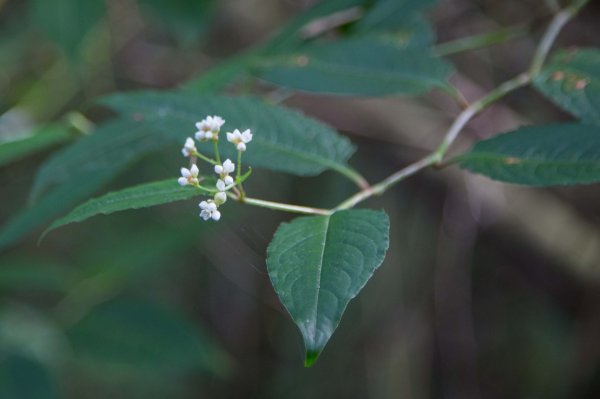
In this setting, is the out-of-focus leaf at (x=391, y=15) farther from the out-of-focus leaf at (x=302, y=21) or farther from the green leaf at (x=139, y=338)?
the green leaf at (x=139, y=338)

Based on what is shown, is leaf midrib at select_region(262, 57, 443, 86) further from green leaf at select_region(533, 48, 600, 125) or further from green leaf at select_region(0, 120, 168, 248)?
green leaf at select_region(0, 120, 168, 248)

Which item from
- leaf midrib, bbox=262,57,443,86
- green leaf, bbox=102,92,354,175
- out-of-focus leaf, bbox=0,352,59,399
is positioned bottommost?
out-of-focus leaf, bbox=0,352,59,399

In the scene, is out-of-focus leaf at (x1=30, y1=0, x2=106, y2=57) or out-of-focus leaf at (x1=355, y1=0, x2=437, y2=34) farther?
out-of-focus leaf at (x1=30, y1=0, x2=106, y2=57)

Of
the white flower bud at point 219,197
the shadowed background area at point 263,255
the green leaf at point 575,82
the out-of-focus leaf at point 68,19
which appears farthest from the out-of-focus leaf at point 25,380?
the green leaf at point 575,82

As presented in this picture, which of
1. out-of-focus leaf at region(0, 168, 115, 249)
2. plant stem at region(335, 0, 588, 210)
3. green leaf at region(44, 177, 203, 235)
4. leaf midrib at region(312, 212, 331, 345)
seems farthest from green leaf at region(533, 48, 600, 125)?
out-of-focus leaf at region(0, 168, 115, 249)

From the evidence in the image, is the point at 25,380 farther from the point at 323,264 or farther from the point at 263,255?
the point at 323,264

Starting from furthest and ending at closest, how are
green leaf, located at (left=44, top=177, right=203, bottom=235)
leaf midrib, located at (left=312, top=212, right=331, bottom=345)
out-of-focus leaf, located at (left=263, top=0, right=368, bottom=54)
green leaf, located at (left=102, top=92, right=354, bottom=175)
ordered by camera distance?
out-of-focus leaf, located at (left=263, top=0, right=368, bottom=54) → green leaf, located at (left=102, top=92, right=354, bottom=175) → green leaf, located at (left=44, top=177, right=203, bottom=235) → leaf midrib, located at (left=312, top=212, right=331, bottom=345)

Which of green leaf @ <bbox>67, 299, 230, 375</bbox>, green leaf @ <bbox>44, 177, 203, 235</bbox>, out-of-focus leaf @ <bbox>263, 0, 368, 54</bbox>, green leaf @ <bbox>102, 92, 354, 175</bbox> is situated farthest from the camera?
green leaf @ <bbox>67, 299, 230, 375</bbox>

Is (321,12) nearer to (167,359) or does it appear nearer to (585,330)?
(167,359)
